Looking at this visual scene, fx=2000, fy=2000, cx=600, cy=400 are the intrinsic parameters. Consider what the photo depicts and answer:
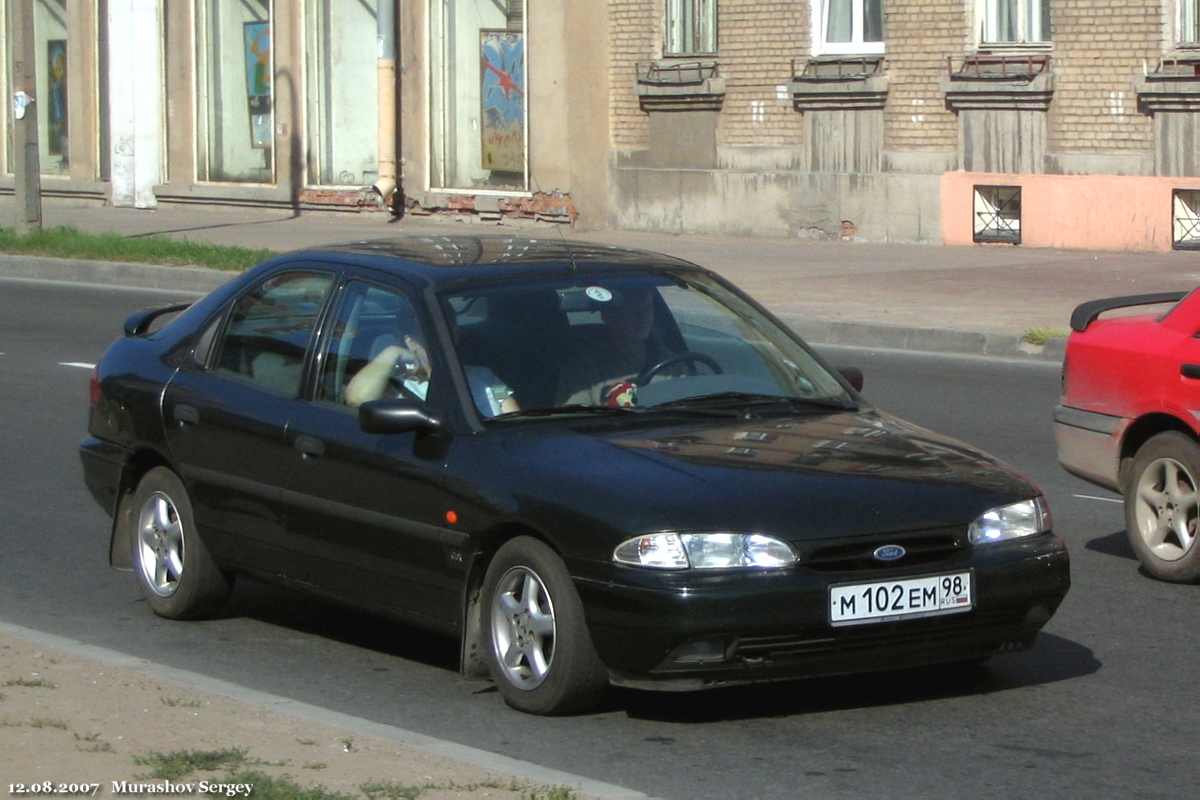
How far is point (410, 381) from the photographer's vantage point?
642 cm

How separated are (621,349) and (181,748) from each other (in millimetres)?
2070

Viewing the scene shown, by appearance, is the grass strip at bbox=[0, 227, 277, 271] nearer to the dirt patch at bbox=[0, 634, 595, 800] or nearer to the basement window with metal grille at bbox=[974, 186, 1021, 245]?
the basement window with metal grille at bbox=[974, 186, 1021, 245]

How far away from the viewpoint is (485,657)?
6035 millimetres

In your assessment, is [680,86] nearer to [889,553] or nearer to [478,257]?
[478,257]

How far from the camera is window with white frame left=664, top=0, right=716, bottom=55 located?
82.7 ft

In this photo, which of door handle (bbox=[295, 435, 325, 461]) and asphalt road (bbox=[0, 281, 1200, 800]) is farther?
door handle (bbox=[295, 435, 325, 461])

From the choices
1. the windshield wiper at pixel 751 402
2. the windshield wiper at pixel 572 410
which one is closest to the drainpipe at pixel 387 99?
the windshield wiper at pixel 751 402

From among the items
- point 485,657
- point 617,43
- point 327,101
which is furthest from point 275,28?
point 485,657

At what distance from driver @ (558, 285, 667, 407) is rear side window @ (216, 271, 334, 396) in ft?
3.33

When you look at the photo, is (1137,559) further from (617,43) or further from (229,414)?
(617,43)

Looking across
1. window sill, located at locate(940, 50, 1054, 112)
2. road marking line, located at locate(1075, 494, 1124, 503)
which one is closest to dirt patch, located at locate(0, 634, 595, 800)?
road marking line, located at locate(1075, 494, 1124, 503)

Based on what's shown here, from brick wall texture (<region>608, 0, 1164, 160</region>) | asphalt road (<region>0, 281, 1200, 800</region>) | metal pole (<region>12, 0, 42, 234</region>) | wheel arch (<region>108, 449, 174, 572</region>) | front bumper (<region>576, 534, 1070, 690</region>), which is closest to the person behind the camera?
asphalt road (<region>0, 281, 1200, 800</region>)

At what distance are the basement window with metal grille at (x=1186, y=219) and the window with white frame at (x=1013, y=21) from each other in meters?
2.61

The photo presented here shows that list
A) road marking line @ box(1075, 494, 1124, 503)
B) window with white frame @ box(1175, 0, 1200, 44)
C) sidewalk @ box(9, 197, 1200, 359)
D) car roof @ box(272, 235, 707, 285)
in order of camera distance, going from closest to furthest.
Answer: car roof @ box(272, 235, 707, 285) → road marking line @ box(1075, 494, 1124, 503) → sidewalk @ box(9, 197, 1200, 359) → window with white frame @ box(1175, 0, 1200, 44)
